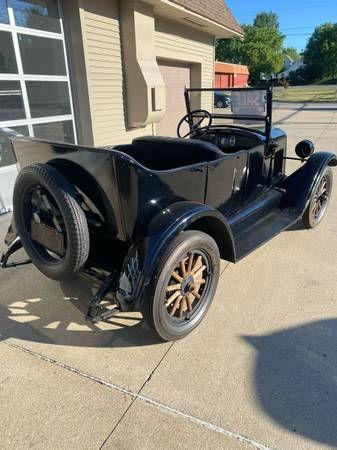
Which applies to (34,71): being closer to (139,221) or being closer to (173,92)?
(139,221)

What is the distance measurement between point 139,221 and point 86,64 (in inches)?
180

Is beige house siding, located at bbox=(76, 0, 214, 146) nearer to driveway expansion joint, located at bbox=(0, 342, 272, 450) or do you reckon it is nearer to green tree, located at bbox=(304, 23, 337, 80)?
driveway expansion joint, located at bbox=(0, 342, 272, 450)

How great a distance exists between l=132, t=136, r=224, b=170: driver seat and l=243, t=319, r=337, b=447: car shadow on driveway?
1441mm

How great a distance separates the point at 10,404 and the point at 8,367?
0.31 meters

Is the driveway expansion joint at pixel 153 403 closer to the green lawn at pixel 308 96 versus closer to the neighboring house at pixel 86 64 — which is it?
the neighboring house at pixel 86 64

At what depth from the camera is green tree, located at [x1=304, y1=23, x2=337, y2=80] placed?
58.5 m

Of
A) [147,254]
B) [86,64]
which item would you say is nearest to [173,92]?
[86,64]

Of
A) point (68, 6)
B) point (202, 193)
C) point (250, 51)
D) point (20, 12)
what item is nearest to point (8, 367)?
point (202, 193)

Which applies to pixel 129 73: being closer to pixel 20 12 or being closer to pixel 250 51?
pixel 20 12

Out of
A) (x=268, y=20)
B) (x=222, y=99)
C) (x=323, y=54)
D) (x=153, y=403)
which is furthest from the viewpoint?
(x=268, y=20)

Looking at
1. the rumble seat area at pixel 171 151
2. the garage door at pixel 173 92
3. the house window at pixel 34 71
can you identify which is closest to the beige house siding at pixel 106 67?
the house window at pixel 34 71

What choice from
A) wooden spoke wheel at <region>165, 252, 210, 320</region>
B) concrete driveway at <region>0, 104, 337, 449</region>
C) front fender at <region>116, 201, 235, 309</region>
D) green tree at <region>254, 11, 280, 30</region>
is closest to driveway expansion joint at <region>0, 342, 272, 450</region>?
concrete driveway at <region>0, 104, 337, 449</region>

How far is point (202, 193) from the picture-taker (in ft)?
8.95

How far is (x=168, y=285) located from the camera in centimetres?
235
